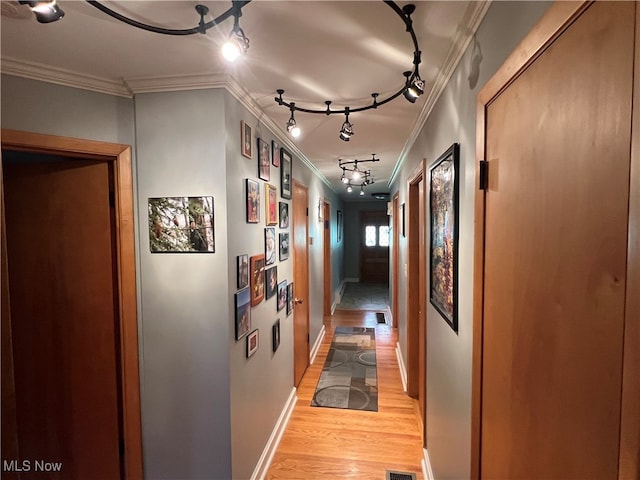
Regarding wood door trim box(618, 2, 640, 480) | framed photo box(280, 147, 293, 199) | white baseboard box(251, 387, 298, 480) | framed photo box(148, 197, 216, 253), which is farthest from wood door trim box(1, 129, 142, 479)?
wood door trim box(618, 2, 640, 480)

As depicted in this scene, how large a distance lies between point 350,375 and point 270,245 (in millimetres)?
2074

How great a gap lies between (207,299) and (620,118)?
5.52 ft

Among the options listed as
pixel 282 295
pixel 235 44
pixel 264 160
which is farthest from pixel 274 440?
pixel 235 44

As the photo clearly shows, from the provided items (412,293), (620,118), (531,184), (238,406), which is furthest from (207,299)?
(412,293)

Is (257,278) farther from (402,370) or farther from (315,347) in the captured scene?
(315,347)

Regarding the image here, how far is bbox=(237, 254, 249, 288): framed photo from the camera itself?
5.79 ft

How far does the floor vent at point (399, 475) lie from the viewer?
6.93ft

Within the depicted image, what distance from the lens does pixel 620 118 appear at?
0.47m

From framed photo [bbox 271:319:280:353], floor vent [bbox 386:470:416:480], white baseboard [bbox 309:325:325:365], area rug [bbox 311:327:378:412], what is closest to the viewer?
floor vent [bbox 386:470:416:480]

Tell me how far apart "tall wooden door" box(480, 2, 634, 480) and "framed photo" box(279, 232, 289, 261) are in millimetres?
1895

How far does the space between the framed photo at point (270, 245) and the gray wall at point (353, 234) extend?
263 inches

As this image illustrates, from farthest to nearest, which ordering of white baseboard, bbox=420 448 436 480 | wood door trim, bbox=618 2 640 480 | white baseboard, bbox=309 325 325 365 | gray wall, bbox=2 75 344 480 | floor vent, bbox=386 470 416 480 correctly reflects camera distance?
white baseboard, bbox=309 325 325 365 → floor vent, bbox=386 470 416 480 → white baseboard, bbox=420 448 436 480 → gray wall, bbox=2 75 344 480 → wood door trim, bbox=618 2 640 480

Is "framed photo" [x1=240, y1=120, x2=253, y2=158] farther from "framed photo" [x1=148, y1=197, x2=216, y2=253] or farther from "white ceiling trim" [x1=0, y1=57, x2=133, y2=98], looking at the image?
"white ceiling trim" [x1=0, y1=57, x2=133, y2=98]

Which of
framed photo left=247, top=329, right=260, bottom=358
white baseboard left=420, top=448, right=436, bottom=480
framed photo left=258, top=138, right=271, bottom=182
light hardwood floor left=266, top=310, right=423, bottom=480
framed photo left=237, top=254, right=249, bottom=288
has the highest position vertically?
framed photo left=258, top=138, right=271, bottom=182
